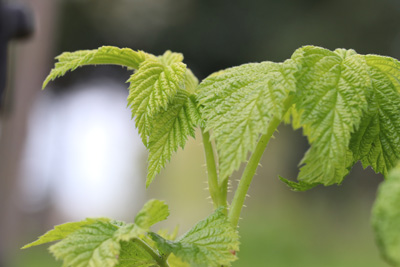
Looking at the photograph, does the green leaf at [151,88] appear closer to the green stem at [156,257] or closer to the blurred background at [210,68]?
the green stem at [156,257]

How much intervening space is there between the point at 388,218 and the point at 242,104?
26cm

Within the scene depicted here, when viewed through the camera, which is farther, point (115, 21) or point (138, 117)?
point (115, 21)

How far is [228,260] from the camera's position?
66 cm

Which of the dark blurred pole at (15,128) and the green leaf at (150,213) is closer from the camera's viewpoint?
the green leaf at (150,213)

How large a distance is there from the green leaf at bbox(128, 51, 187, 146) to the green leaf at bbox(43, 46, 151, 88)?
0.09ft

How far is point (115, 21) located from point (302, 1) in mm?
5237

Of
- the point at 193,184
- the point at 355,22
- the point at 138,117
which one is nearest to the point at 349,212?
the point at 193,184

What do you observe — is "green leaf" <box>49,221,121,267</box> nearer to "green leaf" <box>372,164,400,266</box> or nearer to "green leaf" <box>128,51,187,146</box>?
"green leaf" <box>128,51,187,146</box>

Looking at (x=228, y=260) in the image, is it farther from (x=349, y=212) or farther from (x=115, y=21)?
(x=115, y=21)

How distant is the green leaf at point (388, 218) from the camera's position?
1.40 feet

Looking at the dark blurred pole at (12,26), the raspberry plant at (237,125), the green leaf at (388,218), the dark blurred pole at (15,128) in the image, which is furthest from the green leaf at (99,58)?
the dark blurred pole at (15,128)

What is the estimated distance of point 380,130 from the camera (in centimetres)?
71

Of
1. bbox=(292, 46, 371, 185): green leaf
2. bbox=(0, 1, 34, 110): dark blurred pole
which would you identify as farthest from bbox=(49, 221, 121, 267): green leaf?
bbox=(0, 1, 34, 110): dark blurred pole

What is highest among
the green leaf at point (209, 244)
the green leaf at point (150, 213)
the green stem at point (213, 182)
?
the green stem at point (213, 182)
